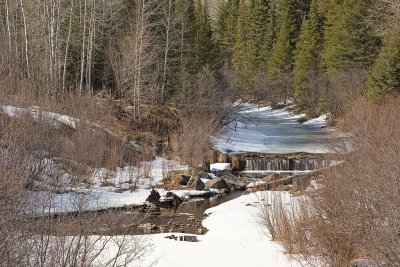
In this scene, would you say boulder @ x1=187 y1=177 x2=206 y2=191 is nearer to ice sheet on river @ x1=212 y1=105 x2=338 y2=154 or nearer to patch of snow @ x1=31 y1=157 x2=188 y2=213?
patch of snow @ x1=31 y1=157 x2=188 y2=213

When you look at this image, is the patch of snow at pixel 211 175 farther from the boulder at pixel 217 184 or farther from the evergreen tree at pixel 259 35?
the evergreen tree at pixel 259 35

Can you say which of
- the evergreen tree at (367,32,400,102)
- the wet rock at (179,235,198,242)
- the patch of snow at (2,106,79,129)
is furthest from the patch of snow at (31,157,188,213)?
the evergreen tree at (367,32,400,102)

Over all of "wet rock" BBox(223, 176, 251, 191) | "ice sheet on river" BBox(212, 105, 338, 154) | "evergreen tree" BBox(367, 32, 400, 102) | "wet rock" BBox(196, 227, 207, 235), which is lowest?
"wet rock" BBox(196, 227, 207, 235)

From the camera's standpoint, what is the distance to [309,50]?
4891cm

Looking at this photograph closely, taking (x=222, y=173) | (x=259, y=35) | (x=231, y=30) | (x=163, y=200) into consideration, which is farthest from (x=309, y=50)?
(x=163, y=200)

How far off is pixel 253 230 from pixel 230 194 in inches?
265

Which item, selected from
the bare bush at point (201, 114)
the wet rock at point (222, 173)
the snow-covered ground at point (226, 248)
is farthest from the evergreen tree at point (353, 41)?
the snow-covered ground at point (226, 248)

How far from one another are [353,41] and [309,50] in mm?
9437

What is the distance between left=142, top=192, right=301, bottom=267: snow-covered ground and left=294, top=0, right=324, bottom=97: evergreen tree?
114 ft

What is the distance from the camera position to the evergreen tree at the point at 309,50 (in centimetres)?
4747

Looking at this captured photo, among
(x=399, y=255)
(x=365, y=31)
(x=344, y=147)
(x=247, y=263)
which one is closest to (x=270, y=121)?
(x=365, y=31)

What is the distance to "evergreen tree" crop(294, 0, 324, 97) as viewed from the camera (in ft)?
156

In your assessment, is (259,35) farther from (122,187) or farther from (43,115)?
(43,115)

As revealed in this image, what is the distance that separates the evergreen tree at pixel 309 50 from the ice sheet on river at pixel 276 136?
151 inches
